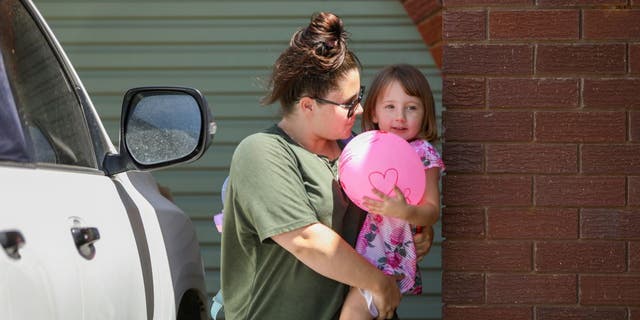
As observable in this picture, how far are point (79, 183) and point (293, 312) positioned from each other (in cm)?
95

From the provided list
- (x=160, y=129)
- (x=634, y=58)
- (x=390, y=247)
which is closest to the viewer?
(x=160, y=129)

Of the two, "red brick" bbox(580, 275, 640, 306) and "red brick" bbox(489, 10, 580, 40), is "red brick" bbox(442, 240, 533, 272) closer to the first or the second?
"red brick" bbox(580, 275, 640, 306)

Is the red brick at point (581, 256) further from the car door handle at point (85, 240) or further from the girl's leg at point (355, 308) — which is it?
the car door handle at point (85, 240)

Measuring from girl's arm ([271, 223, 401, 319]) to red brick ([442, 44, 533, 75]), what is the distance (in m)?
1.00

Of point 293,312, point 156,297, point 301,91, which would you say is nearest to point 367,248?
point 293,312

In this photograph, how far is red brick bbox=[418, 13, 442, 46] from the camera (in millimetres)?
6332

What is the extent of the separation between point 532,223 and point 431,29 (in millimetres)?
2647

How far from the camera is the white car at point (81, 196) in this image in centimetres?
204

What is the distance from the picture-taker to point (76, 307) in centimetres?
219

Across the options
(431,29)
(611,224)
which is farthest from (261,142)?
(431,29)

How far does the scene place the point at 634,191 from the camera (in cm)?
396

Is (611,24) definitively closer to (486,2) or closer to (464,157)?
(486,2)

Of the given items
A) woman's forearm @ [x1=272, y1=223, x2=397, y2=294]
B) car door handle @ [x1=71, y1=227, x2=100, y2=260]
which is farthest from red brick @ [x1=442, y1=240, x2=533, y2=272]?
car door handle @ [x1=71, y1=227, x2=100, y2=260]

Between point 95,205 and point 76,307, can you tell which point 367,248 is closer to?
point 95,205
